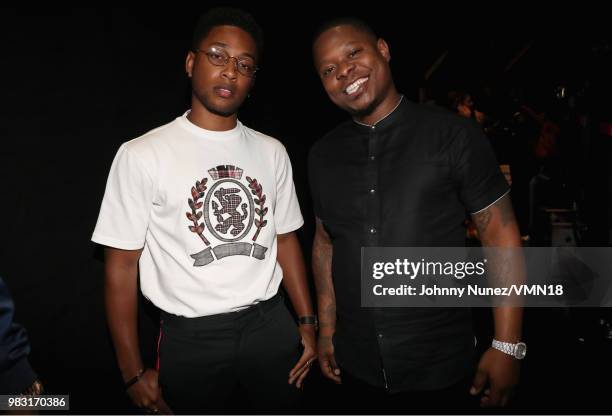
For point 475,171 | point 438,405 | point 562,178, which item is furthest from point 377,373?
point 562,178

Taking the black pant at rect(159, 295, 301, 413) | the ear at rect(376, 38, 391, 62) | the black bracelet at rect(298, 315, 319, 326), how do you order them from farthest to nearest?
the black bracelet at rect(298, 315, 319, 326), the ear at rect(376, 38, 391, 62), the black pant at rect(159, 295, 301, 413)

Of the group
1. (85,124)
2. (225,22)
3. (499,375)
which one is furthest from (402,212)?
(85,124)

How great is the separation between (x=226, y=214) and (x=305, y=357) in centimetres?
78

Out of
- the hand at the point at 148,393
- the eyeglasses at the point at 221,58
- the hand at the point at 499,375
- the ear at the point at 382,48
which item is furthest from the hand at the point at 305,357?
the ear at the point at 382,48

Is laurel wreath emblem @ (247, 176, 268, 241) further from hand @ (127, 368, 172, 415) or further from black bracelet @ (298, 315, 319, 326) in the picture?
hand @ (127, 368, 172, 415)

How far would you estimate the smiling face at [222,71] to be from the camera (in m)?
1.70

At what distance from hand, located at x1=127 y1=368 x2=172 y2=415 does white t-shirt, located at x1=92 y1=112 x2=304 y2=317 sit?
0.29m

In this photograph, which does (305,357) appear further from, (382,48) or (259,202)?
(382,48)

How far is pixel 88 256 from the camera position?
74.4 inches

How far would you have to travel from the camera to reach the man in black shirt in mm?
1618

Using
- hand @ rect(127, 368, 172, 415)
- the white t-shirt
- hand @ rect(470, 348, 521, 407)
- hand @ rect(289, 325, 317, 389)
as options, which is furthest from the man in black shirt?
hand @ rect(127, 368, 172, 415)

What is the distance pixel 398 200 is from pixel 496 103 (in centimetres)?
551

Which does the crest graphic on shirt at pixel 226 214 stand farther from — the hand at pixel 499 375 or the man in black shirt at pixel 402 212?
the hand at pixel 499 375

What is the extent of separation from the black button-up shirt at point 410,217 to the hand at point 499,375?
0.43 feet
